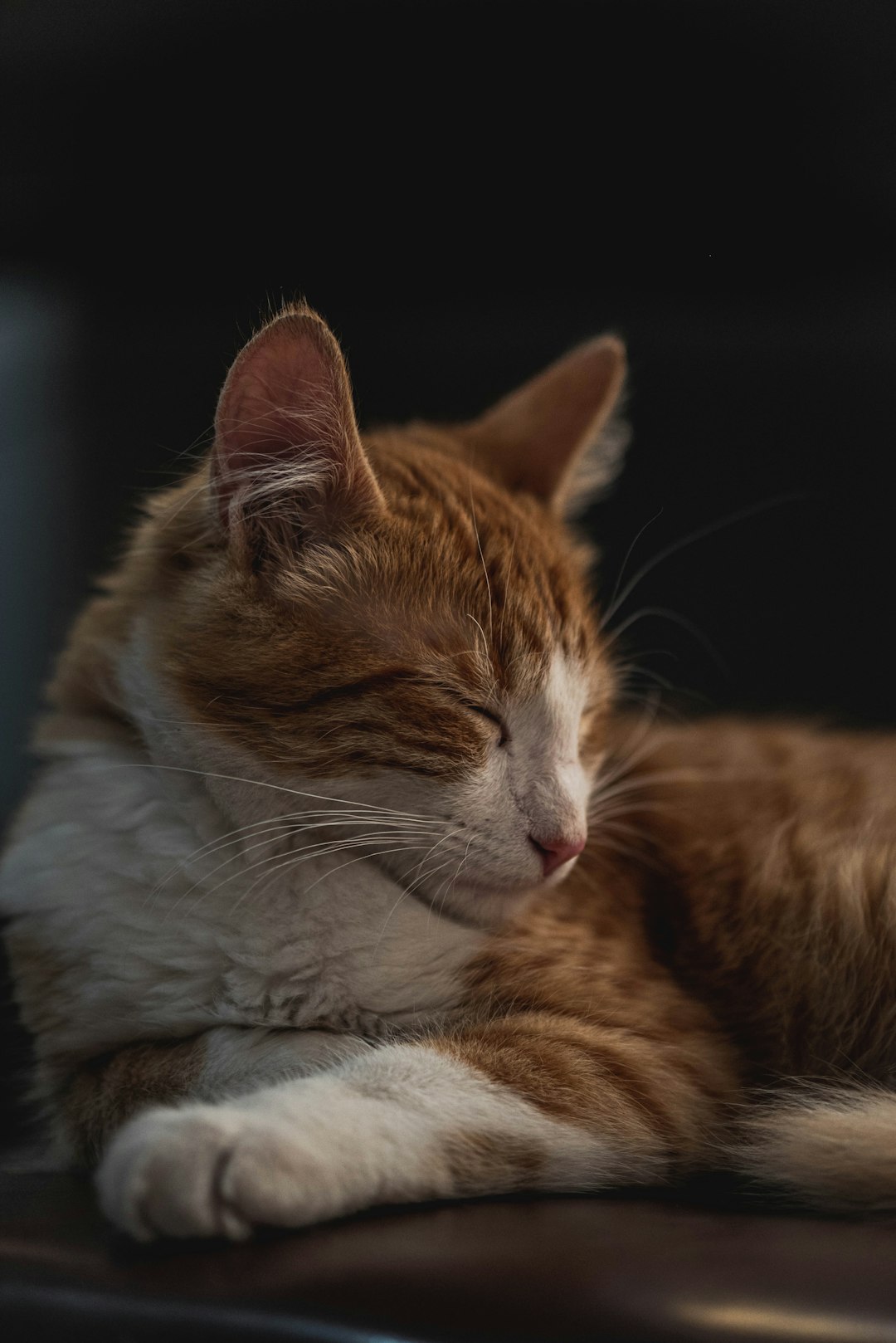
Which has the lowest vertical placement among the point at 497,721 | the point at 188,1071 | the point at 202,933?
the point at 188,1071

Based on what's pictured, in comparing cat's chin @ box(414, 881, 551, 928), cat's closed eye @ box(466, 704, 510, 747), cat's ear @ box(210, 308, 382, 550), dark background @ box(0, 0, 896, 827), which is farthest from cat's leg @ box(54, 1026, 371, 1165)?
dark background @ box(0, 0, 896, 827)

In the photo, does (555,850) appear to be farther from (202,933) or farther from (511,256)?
(511,256)

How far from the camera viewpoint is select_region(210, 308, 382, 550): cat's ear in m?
1.18

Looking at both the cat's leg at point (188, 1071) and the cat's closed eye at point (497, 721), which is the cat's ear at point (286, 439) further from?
the cat's leg at point (188, 1071)

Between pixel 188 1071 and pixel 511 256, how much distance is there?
4.83 feet

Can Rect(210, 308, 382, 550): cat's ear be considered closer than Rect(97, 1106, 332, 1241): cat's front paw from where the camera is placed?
No

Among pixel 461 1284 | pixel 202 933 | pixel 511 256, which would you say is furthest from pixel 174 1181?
pixel 511 256

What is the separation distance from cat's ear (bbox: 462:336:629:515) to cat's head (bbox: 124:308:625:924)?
289mm

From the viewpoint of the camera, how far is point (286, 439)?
123 centimetres

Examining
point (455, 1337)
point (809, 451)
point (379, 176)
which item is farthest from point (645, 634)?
point (455, 1337)

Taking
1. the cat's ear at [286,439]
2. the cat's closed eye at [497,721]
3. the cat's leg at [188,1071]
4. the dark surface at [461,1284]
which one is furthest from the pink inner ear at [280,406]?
the dark surface at [461,1284]

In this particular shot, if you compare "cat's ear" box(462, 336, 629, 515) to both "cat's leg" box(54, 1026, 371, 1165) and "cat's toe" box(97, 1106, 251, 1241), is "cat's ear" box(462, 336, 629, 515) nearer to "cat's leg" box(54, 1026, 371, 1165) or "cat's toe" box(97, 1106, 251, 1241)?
"cat's leg" box(54, 1026, 371, 1165)

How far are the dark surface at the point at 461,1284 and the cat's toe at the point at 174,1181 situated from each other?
0.7 inches

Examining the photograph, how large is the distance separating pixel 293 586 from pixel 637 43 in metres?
1.18
